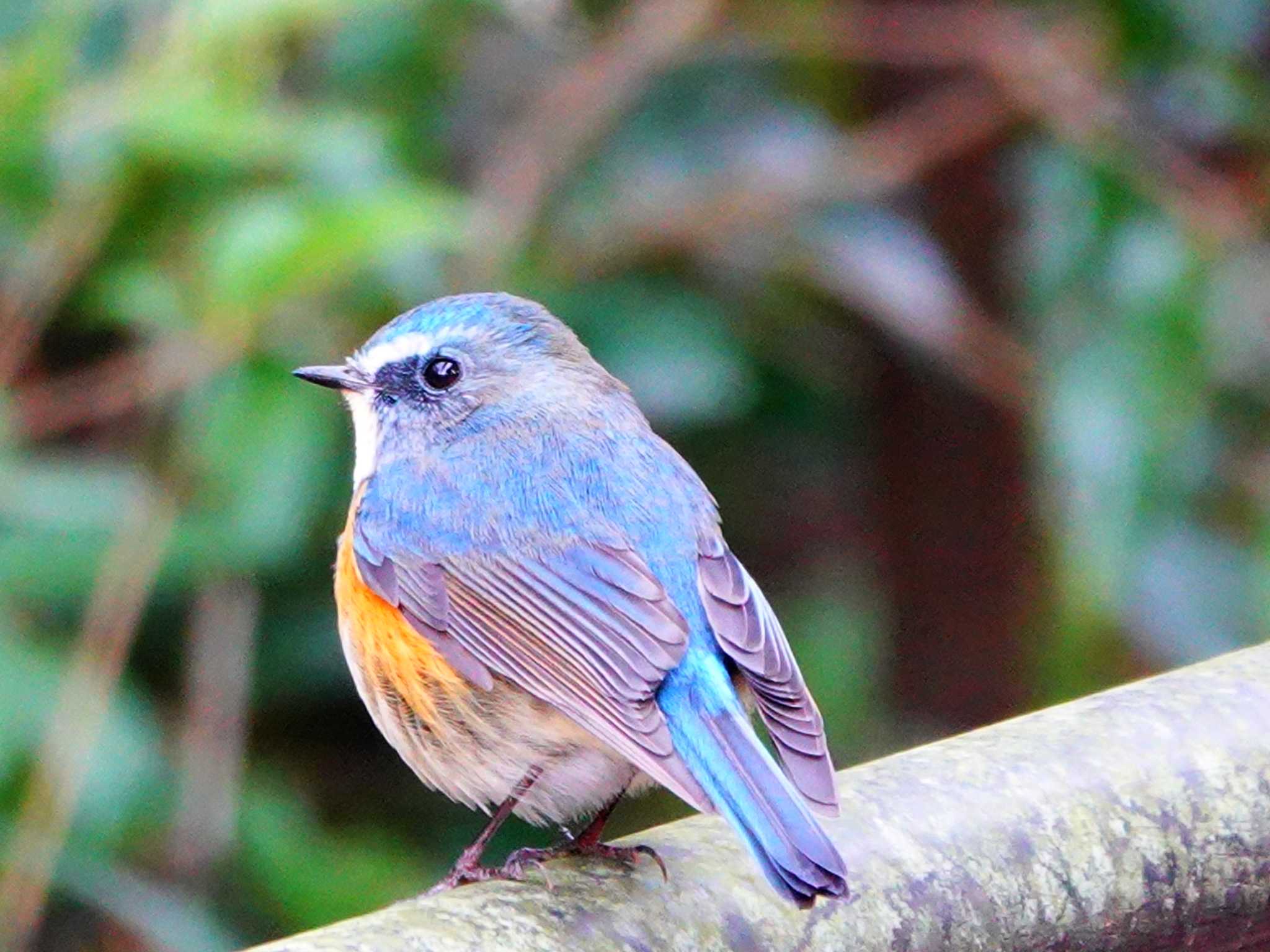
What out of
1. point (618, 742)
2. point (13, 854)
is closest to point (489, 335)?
point (618, 742)

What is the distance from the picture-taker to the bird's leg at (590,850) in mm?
2260

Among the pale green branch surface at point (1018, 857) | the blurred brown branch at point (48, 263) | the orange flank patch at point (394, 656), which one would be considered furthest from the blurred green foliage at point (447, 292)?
the pale green branch surface at point (1018, 857)

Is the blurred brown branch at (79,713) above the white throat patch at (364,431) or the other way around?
the other way around

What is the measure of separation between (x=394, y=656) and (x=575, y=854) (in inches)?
20.7

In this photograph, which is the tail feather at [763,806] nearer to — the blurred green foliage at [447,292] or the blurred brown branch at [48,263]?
the blurred green foliage at [447,292]

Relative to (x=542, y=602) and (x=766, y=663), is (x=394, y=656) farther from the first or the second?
(x=766, y=663)

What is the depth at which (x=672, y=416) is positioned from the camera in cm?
439

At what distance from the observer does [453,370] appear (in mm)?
3262

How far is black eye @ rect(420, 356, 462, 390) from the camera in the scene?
326cm

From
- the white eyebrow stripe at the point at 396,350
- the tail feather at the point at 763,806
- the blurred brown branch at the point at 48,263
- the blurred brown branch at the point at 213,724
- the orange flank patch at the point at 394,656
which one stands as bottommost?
the blurred brown branch at the point at 213,724

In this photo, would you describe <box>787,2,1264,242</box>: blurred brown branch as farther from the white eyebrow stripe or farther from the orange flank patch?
the orange flank patch

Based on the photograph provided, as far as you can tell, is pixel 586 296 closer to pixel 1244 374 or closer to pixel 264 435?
pixel 264 435

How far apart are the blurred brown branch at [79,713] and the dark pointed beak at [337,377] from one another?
0.54 m

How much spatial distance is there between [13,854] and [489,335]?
120 centimetres
